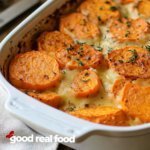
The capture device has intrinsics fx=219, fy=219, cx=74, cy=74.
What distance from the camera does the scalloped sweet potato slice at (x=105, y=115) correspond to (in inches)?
63.1

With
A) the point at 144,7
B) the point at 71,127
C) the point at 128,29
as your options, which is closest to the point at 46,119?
the point at 71,127

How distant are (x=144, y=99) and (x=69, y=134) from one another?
2.59 ft

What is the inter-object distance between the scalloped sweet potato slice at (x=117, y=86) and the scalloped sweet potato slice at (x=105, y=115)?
186 millimetres

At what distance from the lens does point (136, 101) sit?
1.78 metres

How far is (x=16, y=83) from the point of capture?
1.90 m

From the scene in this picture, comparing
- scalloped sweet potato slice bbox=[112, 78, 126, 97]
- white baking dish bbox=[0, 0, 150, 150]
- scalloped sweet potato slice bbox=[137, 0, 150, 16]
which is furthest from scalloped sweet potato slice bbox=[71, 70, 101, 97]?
scalloped sweet potato slice bbox=[137, 0, 150, 16]

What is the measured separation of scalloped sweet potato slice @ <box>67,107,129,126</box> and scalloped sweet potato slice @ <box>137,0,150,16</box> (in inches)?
61.4

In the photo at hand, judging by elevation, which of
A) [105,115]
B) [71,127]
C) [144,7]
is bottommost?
[144,7]

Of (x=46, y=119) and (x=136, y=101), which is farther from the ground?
(x=46, y=119)

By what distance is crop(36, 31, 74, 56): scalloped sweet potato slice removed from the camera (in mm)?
2254

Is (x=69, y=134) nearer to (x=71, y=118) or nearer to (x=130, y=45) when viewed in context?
(x=71, y=118)

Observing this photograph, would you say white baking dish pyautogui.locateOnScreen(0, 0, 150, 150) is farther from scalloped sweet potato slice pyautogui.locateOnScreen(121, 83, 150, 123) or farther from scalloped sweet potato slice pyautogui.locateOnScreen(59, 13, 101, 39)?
scalloped sweet potato slice pyautogui.locateOnScreen(59, 13, 101, 39)

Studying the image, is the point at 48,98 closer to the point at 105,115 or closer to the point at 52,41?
the point at 105,115

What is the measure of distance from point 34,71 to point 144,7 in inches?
68.5
